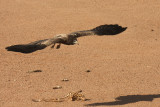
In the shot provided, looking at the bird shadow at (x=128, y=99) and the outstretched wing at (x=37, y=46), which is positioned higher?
the outstretched wing at (x=37, y=46)

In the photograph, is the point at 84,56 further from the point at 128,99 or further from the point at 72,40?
the point at 72,40

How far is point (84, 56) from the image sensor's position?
11430 millimetres

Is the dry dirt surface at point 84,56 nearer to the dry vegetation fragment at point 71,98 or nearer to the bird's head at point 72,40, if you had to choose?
the dry vegetation fragment at point 71,98

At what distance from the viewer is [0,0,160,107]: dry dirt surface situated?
26.9 ft

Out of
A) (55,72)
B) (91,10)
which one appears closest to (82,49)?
(55,72)

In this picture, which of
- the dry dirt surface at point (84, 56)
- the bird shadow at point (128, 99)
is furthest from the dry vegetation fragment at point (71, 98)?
the bird shadow at point (128, 99)

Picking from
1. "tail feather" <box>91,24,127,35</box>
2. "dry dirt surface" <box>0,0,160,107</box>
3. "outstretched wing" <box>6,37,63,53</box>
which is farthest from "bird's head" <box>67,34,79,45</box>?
"dry dirt surface" <box>0,0,160,107</box>

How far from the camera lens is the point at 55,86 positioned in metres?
8.78

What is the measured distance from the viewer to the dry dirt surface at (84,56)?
8208 mm

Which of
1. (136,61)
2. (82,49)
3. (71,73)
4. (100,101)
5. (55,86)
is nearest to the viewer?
(100,101)

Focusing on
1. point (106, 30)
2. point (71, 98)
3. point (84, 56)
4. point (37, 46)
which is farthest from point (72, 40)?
point (84, 56)

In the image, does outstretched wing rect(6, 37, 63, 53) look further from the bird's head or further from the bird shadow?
the bird shadow

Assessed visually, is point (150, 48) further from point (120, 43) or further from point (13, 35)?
point (13, 35)

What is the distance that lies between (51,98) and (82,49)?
14.0 ft
